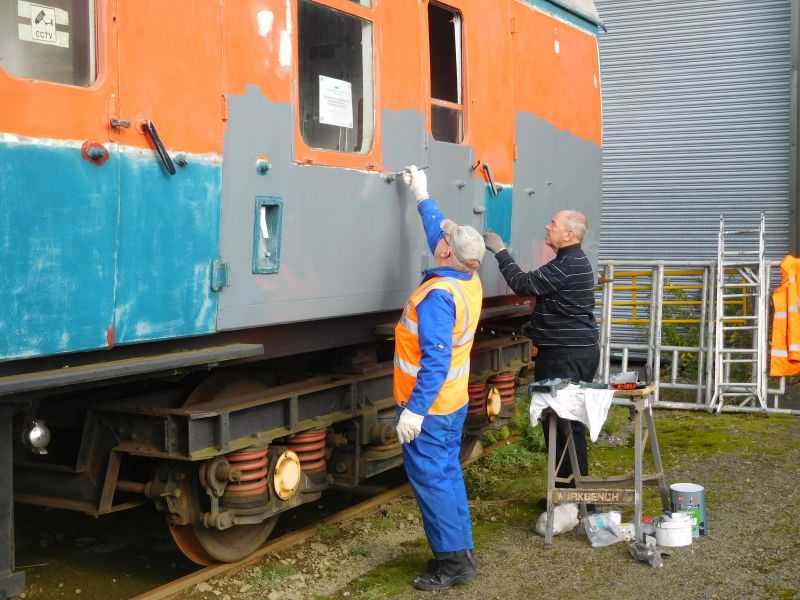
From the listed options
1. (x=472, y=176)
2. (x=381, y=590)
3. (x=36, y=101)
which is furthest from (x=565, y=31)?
(x=36, y=101)

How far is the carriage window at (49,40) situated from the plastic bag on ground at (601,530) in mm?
3739

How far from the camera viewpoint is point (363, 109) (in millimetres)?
5242

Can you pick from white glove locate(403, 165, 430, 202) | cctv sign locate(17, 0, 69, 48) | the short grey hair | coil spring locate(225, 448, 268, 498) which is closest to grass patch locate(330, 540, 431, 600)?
coil spring locate(225, 448, 268, 498)

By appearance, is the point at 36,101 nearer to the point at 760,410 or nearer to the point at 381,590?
the point at 381,590

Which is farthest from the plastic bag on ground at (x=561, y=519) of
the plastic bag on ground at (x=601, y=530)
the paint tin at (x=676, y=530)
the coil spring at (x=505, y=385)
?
the coil spring at (x=505, y=385)

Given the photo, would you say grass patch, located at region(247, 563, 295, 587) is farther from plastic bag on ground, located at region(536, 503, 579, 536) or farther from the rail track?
plastic bag on ground, located at region(536, 503, 579, 536)

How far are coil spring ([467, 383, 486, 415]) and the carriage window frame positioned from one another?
2422mm

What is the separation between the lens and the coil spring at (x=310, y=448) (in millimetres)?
5422

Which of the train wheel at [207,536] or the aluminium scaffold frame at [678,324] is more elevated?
the aluminium scaffold frame at [678,324]

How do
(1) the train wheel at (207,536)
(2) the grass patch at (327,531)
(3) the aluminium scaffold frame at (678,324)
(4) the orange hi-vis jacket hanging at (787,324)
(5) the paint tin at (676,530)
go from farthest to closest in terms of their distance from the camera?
(3) the aluminium scaffold frame at (678,324)
(4) the orange hi-vis jacket hanging at (787,324)
(2) the grass patch at (327,531)
(5) the paint tin at (676,530)
(1) the train wheel at (207,536)

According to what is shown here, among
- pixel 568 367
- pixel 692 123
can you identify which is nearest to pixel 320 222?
pixel 568 367

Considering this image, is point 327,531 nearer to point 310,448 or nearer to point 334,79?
point 310,448

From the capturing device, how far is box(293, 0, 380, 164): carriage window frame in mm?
4812

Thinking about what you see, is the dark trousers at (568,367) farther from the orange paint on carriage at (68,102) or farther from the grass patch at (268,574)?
the orange paint on carriage at (68,102)
